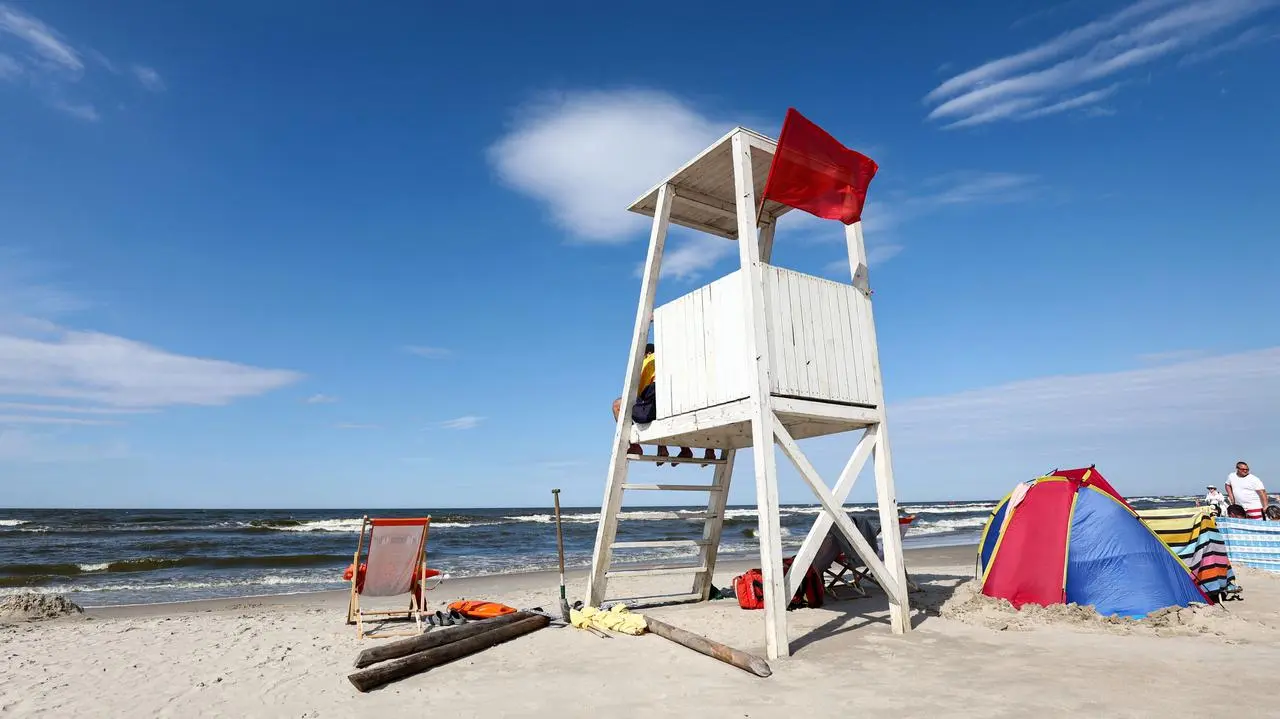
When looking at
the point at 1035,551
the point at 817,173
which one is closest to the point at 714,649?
the point at 1035,551

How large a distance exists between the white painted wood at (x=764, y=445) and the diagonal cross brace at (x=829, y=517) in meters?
0.21

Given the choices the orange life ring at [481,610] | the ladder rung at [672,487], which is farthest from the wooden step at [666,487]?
the orange life ring at [481,610]

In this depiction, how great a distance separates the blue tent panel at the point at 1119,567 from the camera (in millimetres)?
6281

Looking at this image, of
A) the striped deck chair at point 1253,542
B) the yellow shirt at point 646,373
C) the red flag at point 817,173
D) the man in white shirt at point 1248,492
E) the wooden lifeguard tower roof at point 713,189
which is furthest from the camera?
the man in white shirt at point 1248,492

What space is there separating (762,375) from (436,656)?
3.42 m

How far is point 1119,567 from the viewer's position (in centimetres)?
640

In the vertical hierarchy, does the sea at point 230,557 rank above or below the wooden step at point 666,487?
below

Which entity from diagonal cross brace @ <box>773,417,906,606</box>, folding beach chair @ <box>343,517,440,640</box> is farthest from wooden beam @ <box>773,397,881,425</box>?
folding beach chair @ <box>343,517,440,640</box>

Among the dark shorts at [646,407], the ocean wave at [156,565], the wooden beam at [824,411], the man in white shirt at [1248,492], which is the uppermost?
the dark shorts at [646,407]

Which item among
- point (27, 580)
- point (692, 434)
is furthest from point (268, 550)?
point (692, 434)

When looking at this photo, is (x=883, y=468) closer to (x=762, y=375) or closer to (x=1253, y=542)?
(x=762, y=375)

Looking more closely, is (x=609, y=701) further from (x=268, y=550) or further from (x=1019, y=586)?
(x=268, y=550)

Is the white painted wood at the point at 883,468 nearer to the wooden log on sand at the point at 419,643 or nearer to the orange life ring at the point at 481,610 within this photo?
the wooden log on sand at the point at 419,643

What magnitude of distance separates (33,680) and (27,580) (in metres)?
13.3
